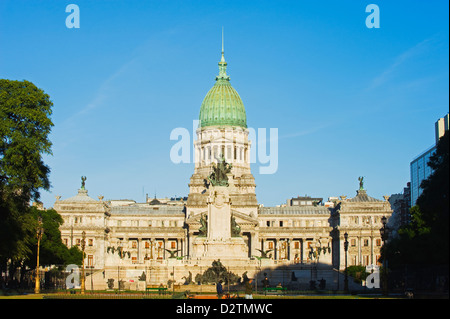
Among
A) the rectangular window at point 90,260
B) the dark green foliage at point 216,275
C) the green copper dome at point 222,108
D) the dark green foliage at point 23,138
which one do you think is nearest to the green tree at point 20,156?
the dark green foliage at point 23,138

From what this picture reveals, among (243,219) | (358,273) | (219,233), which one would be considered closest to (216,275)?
(219,233)

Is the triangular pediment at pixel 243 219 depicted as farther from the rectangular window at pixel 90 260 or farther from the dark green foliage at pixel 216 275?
the dark green foliage at pixel 216 275

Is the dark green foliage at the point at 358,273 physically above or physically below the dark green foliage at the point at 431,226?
below

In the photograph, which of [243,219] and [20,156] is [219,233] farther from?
[243,219]

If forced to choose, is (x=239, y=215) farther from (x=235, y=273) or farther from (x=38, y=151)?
(x=38, y=151)

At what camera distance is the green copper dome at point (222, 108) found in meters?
186

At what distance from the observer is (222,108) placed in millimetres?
186250

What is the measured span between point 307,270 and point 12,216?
156 ft

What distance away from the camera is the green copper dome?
610ft

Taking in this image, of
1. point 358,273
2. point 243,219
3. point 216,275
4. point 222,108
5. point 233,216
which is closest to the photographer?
point 216,275

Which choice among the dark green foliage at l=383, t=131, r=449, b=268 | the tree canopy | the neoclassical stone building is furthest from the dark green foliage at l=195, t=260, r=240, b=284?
the neoclassical stone building

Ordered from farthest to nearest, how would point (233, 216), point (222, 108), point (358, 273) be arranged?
point (222, 108)
point (233, 216)
point (358, 273)
